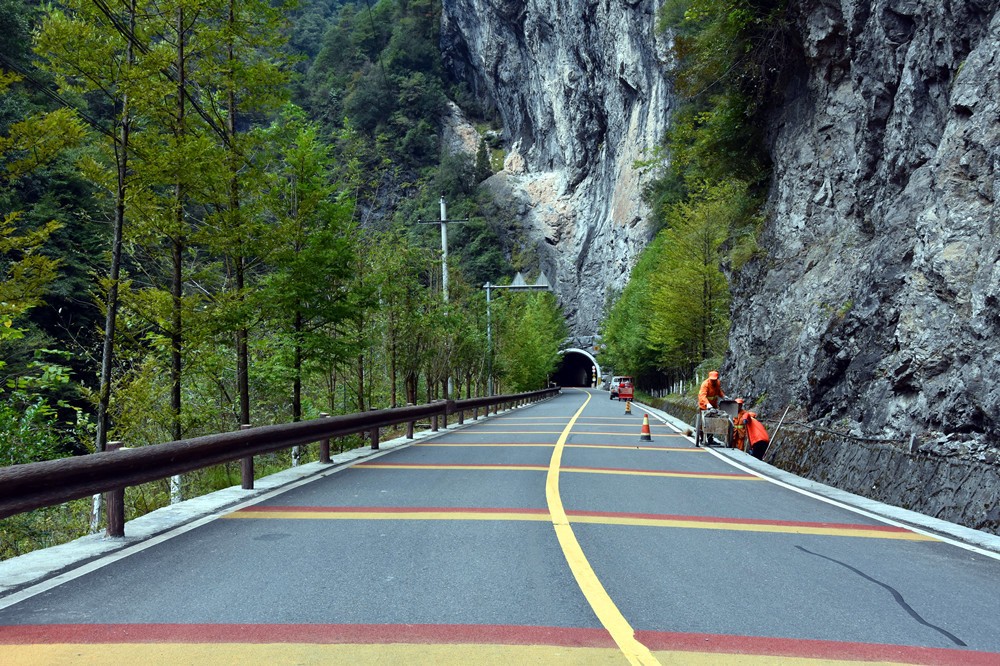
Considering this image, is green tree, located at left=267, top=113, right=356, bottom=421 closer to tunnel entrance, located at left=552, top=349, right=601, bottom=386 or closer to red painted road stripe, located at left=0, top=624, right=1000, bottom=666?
red painted road stripe, located at left=0, top=624, right=1000, bottom=666

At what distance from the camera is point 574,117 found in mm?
81688

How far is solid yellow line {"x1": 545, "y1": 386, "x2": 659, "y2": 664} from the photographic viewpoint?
3.83 meters

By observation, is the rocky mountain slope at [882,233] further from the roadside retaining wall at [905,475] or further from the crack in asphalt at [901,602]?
the crack in asphalt at [901,602]

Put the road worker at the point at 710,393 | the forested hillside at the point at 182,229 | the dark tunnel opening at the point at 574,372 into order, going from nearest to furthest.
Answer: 1. the forested hillside at the point at 182,229
2. the road worker at the point at 710,393
3. the dark tunnel opening at the point at 574,372

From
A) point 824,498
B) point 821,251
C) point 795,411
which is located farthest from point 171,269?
point 821,251

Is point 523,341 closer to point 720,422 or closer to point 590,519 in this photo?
point 720,422

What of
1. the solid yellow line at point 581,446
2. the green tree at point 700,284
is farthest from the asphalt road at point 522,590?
the green tree at point 700,284

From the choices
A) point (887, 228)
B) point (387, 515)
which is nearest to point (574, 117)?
point (887, 228)

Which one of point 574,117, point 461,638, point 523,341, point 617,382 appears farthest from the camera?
point 574,117

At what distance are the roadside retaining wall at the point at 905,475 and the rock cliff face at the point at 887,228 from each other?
55 centimetres

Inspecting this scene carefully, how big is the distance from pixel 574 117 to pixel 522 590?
3210 inches

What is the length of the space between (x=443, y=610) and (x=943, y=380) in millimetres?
8818

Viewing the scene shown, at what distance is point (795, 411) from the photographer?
53.8 ft

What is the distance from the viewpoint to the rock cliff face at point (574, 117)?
6700 centimetres
